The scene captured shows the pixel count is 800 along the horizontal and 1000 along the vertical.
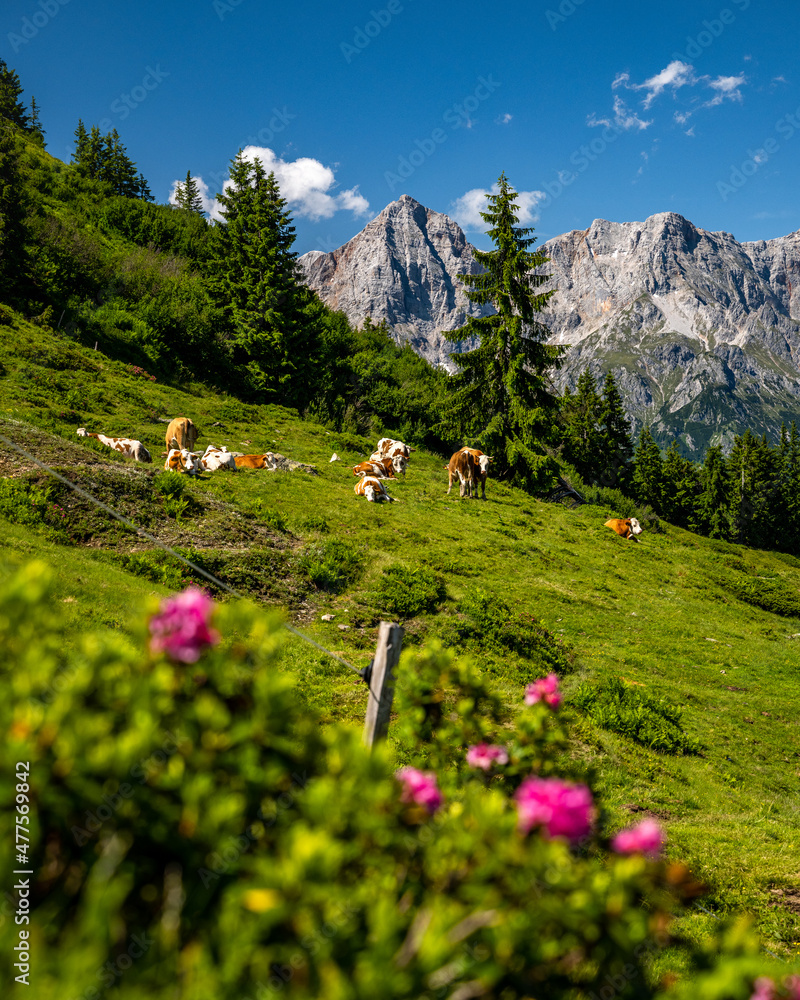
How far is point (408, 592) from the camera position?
12.1m

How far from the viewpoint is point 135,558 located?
1010cm

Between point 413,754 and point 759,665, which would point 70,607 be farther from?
point 759,665

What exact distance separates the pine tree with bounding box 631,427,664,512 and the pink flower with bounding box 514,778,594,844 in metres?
60.1

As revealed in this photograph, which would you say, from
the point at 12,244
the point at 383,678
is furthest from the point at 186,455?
the point at 12,244

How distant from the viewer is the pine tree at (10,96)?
61.3 meters

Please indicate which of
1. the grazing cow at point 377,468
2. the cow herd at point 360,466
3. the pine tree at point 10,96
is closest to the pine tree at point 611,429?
the cow herd at point 360,466

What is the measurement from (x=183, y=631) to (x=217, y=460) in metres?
17.3

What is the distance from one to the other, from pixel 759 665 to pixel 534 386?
20.6m

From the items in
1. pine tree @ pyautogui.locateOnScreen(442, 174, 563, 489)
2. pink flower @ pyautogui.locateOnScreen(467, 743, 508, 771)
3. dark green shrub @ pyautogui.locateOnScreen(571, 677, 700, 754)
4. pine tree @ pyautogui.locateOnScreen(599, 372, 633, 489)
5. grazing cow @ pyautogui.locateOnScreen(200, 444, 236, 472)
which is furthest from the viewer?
pine tree @ pyautogui.locateOnScreen(599, 372, 633, 489)

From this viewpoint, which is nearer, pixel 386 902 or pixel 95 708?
pixel 386 902

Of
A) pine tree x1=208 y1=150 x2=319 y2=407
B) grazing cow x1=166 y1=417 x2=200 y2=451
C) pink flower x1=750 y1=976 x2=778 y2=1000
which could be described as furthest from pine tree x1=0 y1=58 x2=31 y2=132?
pink flower x1=750 y1=976 x2=778 y2=1000

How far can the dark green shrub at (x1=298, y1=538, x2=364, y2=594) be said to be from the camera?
39.5ft

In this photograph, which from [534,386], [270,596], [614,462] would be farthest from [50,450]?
[614,462]

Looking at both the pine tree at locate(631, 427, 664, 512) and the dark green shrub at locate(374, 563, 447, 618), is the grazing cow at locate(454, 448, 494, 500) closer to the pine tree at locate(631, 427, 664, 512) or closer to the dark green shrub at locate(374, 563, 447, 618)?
the dark green shrub at locate(374, 563, 447, 618)
